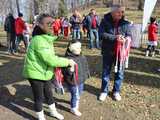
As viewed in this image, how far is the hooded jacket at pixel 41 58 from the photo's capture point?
5938mm

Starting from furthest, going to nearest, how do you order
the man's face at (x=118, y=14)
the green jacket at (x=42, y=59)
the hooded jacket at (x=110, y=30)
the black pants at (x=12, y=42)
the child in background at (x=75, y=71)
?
1. the black pants at (x=12, y=42)
2. the hooded jacket at (x=110, y=30)
3. the man's face at (x=118, y=14)
4. the child in background at (x=75, y=71)
5. the green jacket at (x=42, y=59)

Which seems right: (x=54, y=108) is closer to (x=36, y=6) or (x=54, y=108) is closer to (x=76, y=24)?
(x=76, y=24)

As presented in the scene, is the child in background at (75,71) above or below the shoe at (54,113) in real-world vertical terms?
above

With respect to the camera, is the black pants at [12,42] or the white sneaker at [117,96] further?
the black pants at [12,42]

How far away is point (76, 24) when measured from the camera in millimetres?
19859

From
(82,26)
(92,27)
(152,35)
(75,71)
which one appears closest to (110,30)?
(75,71)

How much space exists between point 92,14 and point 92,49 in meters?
1.65

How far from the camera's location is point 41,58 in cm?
602

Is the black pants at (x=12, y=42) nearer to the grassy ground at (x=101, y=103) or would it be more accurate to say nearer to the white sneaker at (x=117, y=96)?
the grassy ground at (x=101, y=103)

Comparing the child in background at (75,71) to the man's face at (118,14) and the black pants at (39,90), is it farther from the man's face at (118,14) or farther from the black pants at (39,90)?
the man's face at (118,14)

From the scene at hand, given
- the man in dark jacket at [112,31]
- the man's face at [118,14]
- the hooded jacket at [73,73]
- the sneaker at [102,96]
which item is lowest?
the sneaker at [102,96]

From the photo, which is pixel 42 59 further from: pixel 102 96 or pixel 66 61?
pixel 102 96

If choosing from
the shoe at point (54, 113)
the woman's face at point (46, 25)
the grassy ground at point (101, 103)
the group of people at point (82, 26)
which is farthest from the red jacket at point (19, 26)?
the woman's face at point (46, 25)

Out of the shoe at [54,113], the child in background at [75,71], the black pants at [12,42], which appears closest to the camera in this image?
the child in background at [75,71]
